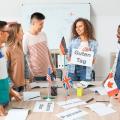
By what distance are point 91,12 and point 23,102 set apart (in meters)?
3.00

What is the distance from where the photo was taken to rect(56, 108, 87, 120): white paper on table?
248 centimetres

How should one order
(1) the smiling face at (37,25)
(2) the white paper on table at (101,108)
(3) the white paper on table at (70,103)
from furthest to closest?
(1) the smiling face at (37,25)
(3) the white paper on table at (70,103)
(2) the white paper on table at (101,108)

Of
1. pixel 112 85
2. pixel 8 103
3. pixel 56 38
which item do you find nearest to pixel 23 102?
pixel 8 103

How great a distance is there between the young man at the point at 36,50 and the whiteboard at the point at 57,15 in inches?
62.1

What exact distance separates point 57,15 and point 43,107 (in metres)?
2.97

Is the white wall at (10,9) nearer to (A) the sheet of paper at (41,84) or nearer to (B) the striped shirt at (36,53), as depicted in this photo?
(B) the striped shirt at (36,53)

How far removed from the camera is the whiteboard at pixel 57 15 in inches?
211

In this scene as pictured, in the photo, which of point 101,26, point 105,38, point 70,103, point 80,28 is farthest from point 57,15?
point 70,103

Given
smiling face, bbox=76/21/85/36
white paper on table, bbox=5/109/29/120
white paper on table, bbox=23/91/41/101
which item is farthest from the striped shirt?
white paper on table, bbox=5/109/29/120

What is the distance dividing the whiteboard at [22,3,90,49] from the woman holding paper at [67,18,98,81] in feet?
4.46

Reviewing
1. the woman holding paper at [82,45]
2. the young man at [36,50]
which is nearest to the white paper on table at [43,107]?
the young man at [36,50]

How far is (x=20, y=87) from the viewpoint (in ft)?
10.5

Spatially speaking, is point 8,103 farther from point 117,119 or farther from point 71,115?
point 117,119

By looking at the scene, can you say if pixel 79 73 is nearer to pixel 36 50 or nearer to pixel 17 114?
pixel 36 50
